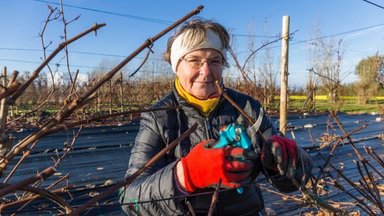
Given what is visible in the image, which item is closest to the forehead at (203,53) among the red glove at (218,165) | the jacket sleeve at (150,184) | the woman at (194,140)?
the woman at (194,140)

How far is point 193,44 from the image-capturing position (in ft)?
4.51

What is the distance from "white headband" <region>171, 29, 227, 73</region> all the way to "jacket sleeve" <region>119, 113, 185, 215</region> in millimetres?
265

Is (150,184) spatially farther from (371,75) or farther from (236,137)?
(371,75)

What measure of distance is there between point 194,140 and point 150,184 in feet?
1.03

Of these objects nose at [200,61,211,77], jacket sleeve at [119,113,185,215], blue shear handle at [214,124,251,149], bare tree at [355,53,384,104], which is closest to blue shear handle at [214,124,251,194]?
blue shear handle at [214,124,251,149]

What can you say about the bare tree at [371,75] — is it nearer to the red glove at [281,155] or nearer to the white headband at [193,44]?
the white headband at [193,44]

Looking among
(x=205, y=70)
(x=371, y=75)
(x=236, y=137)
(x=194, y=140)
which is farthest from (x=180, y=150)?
(x=371, y=75)

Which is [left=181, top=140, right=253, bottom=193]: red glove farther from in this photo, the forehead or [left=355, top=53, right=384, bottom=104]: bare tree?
[left=355, top=53, right=384, bottom=104]: bare tree

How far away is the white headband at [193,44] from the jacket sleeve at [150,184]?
265 mm

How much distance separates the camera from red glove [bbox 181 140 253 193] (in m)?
0.92

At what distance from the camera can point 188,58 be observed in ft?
4.54

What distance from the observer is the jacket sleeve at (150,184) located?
1097mm

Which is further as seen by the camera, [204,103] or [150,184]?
[204,103]

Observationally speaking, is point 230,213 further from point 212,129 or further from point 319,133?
point 319,133
